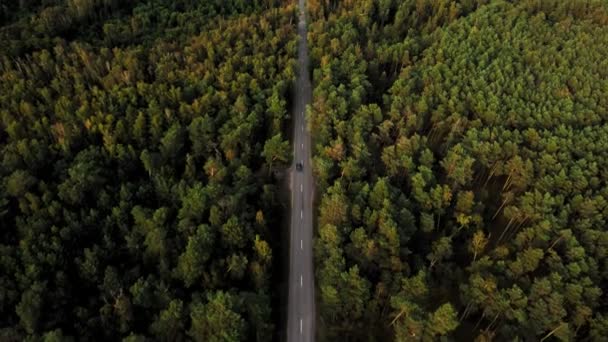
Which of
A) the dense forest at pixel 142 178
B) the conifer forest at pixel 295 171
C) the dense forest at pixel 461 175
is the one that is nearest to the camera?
the dense forest at pixel 142 178

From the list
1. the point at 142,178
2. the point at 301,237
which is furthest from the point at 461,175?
the point at 142,178

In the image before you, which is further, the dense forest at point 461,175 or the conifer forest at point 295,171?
the dense forest at point 461,175

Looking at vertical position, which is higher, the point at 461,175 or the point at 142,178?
the point at 461,175

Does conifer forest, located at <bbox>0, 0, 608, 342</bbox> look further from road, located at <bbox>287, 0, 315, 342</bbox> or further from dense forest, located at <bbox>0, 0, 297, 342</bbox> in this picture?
road, located at <bbox>287, 0, 315, 342</bbox>

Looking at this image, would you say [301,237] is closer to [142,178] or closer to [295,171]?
[295,171]

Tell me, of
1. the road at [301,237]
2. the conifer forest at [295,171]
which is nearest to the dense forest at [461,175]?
the conifer forest at [295,171]

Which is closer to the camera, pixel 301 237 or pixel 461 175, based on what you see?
pixel 301 237

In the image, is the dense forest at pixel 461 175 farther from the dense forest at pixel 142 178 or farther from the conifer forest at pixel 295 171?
the dense forest at pixel 142 178
